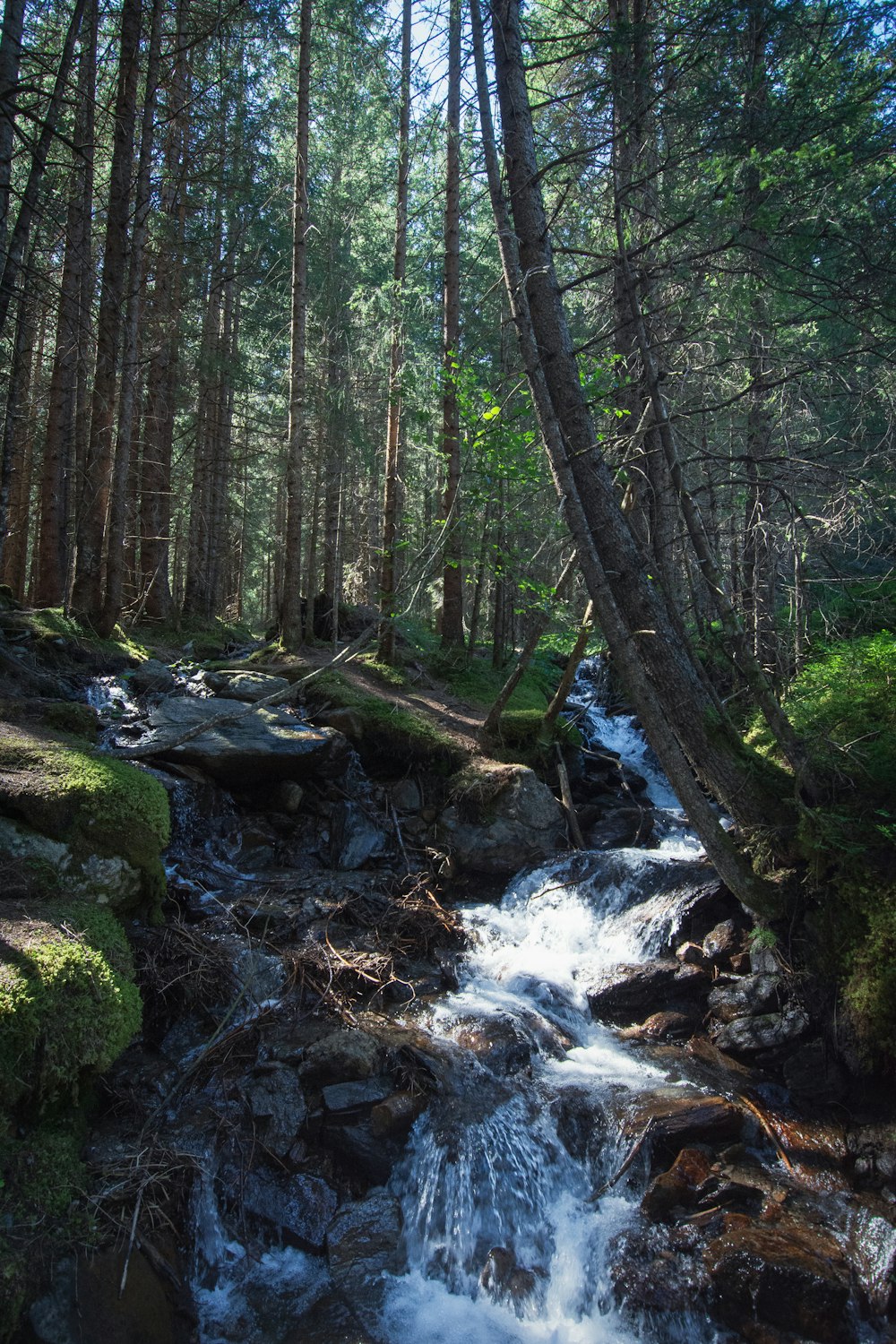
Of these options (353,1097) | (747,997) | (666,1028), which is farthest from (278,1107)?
(747,997)

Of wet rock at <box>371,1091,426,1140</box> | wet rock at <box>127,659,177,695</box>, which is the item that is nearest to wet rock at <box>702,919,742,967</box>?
wet rock at <box>371,1091,426,1140</box>

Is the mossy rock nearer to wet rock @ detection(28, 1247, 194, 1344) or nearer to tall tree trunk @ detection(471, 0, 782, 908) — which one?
wet rock @ detection(28, 1247, 194, 1344)

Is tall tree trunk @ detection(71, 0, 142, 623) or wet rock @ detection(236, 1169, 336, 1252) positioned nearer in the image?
wet rock @ detection(236, 1169, 336, 1252)

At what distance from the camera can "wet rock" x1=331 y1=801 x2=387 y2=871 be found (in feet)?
26.5

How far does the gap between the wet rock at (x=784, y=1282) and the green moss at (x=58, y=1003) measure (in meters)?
3.74

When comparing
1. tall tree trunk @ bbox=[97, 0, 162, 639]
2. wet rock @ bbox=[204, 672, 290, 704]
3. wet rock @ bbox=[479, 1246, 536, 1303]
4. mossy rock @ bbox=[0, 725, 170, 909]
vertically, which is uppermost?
tall tree trunk @ bbox=[97, 0, 162, 639]

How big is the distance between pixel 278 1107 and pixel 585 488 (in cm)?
519

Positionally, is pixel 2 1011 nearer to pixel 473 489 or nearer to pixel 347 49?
pixel 473 489

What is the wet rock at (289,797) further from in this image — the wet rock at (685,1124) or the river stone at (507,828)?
the wet rock at (685,1124)

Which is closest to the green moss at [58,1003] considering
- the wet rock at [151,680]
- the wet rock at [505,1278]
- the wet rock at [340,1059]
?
the wet rock at [340,1059]

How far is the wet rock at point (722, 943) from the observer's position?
6.49m

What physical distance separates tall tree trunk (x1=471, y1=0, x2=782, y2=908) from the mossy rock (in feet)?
13.2

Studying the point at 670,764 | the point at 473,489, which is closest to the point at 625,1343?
the point at 670,764

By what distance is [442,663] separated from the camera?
12.7 meters
